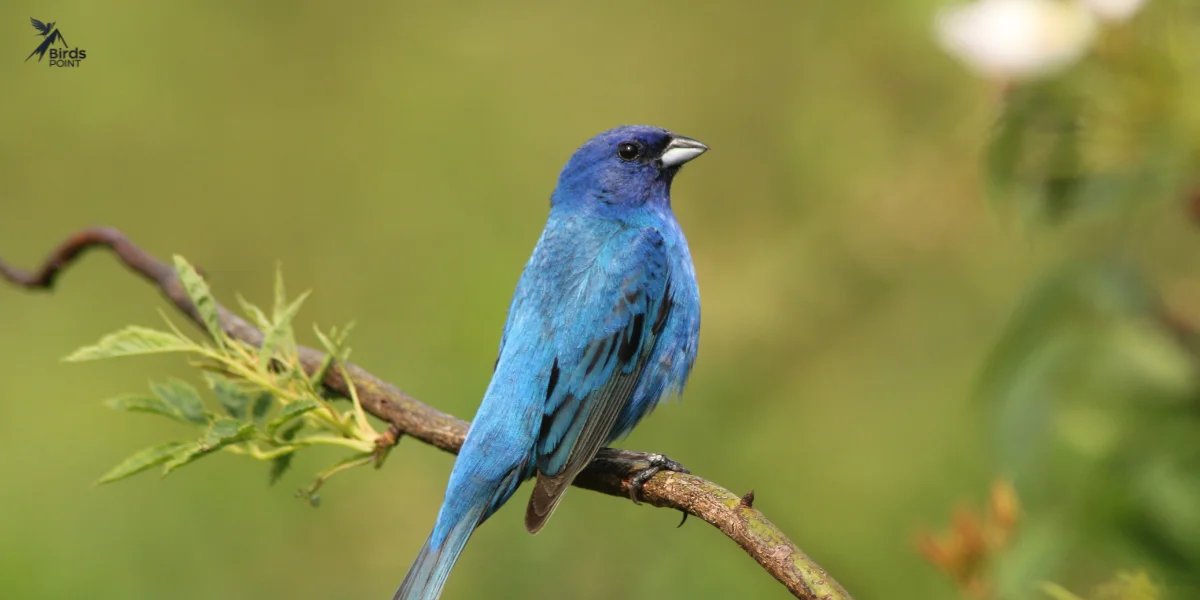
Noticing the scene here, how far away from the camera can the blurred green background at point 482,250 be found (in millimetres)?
4043

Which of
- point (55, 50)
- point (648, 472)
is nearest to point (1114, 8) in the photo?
point (648, 472)

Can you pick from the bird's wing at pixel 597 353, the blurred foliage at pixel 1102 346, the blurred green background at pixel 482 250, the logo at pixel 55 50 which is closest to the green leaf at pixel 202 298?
the bird's wing at pixel 597 353

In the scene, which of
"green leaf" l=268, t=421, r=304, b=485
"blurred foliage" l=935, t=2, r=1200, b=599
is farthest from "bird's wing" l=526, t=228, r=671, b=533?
"blurred foliage" l=935, t=2, r=1200, b=599

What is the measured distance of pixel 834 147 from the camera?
164 inches

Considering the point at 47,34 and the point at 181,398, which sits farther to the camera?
the point at 47,34

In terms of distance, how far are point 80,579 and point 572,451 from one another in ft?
7.56

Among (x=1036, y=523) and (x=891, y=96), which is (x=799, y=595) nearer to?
(x=1036, y=523)

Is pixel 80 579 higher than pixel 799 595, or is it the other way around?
pixel 799 595

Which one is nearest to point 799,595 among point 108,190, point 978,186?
point 978,186

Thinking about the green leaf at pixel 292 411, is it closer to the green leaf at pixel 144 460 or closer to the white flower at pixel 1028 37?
the green leaf at pixel 144 460

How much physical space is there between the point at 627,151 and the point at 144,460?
81.1 inches

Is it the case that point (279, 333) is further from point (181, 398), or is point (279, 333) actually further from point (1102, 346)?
point (1102, 346)

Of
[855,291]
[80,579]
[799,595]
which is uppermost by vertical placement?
[855,291]

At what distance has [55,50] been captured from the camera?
6152 mm
